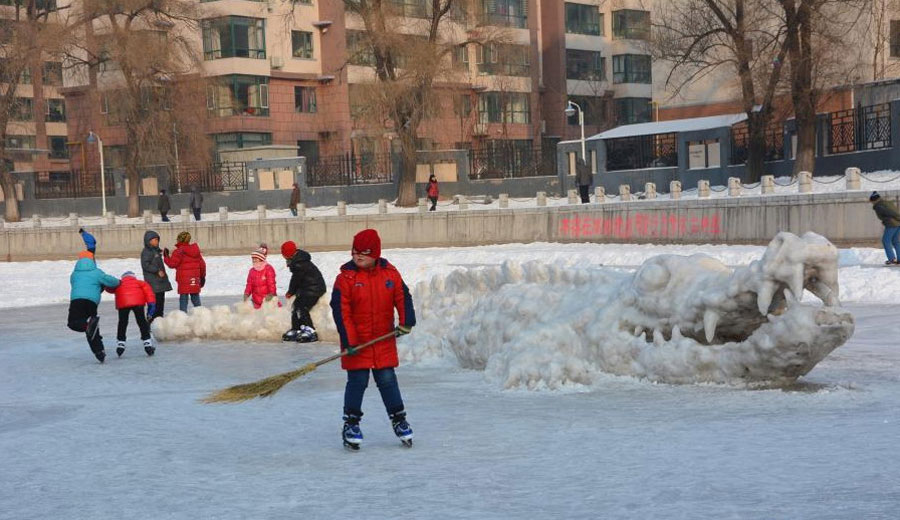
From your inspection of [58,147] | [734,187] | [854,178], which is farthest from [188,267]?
[58,147]

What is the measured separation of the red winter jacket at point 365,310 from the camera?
26.0 feet

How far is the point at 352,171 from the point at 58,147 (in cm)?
3456

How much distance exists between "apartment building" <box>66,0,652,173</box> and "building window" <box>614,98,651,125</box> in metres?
1.65

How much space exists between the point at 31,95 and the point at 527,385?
2648 inches

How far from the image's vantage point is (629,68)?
7281 cm

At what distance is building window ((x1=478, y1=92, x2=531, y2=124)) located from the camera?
64.1m

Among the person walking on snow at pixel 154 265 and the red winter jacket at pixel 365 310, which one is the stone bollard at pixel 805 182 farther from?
the red winter jacket at pixel 365 310

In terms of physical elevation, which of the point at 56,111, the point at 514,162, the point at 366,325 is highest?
the point at 56,111

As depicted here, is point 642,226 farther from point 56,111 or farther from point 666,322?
point 56,111

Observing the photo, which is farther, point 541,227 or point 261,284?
point 541,227

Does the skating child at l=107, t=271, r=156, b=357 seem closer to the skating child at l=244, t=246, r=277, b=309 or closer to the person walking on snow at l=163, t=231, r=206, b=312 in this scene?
the skating child at l=244, t=246, r=277, b=309

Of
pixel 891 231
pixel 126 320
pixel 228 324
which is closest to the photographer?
pixel 126 320

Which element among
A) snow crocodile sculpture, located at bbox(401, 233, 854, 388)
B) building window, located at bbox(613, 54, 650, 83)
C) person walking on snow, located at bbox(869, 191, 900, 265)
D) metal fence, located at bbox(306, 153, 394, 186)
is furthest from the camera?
building window, located at bbox(613, 54, 650, 83)

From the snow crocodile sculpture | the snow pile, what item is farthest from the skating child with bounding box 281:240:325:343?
the snow crocodile sculpture
